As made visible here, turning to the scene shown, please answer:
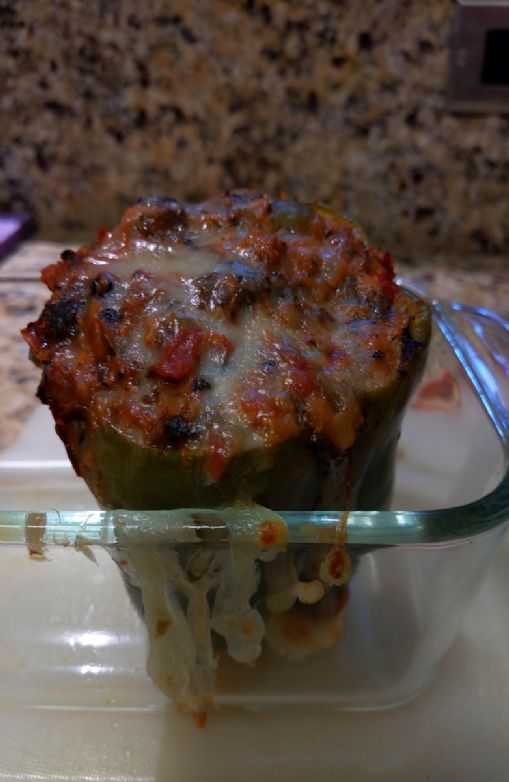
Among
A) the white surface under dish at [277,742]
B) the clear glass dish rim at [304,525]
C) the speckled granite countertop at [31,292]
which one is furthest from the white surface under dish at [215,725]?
the speckled granite countertop at [31,292]

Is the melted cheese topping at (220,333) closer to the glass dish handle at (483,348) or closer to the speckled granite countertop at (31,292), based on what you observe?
the glass dish handle at (483,348)

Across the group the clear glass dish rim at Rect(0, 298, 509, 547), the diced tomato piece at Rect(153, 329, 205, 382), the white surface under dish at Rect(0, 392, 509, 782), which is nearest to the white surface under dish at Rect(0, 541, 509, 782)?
the white surface under dish at Rect(0, 392, 509, 782)

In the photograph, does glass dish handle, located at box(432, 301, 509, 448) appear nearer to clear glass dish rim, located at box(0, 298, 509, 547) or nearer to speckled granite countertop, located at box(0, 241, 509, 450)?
clear glass dish rim, located at box(0, 298, 509, 547)

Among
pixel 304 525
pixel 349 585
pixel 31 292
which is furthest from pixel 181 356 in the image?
pixel 31 292

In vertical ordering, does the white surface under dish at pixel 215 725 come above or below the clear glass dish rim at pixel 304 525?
below

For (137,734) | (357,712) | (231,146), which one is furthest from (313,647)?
(231,146)

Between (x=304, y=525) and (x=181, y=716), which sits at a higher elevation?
(x=304, y=525)

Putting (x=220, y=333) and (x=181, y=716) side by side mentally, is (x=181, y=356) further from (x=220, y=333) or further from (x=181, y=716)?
(x=181, y=716)
